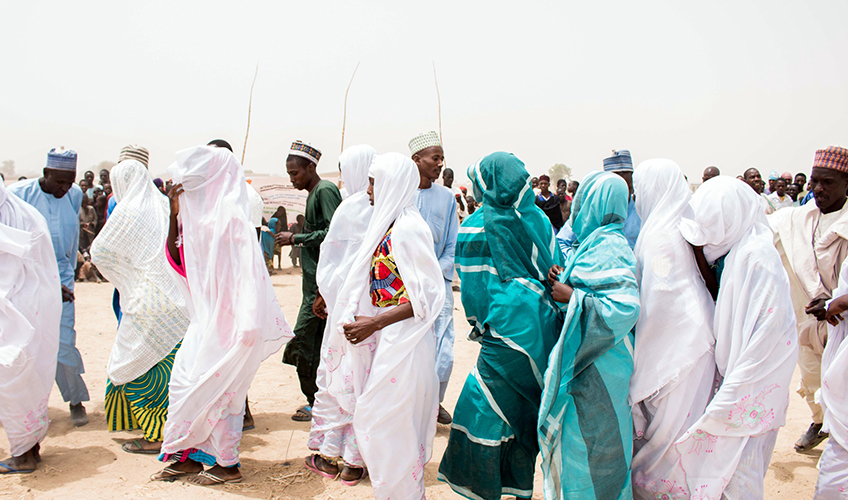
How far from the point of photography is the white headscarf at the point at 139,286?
4.18 m

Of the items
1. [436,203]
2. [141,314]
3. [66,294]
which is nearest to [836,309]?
[436,203]

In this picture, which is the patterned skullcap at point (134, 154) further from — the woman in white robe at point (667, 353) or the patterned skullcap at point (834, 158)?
the patterned skullcap at point (834, 158)

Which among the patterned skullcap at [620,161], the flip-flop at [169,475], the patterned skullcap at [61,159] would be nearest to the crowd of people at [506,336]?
the flip-flop at [169,475]

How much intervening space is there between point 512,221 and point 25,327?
3209mm

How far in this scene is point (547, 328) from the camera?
3.16 metres

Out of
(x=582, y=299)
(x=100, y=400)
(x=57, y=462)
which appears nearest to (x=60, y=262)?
(x=100, y=400)

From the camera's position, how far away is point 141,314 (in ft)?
13.7

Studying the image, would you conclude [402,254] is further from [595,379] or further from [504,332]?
[595,379]

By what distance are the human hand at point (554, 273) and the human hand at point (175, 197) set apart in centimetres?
228

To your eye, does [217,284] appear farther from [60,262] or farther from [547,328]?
[60,262]

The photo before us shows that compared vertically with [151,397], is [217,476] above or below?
below

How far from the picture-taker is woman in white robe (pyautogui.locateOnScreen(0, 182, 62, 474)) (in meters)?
3.80

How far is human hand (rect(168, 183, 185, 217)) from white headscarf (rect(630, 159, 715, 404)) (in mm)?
2750

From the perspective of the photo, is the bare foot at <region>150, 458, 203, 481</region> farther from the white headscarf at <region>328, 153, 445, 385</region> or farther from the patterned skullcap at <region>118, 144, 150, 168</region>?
the patterned skullcap at <region>118, 144, 150, 168</region>
